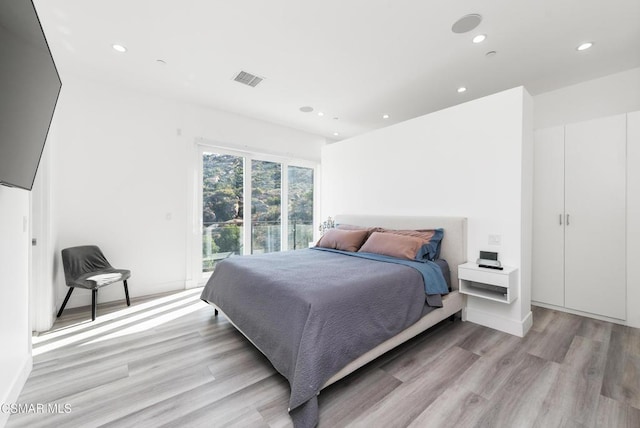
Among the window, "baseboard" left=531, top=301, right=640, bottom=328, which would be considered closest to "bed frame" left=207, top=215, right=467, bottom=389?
"baseboard" left=531, top=301, right=640, bottom=328

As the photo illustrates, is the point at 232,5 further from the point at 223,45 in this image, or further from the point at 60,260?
the point at 60,260

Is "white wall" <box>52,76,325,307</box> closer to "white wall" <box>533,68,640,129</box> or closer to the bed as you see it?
the bed

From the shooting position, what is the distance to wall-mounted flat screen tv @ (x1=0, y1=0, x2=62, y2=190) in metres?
1.06

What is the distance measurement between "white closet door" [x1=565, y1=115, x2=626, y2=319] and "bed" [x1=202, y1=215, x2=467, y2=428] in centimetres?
130

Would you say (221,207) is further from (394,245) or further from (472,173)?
(472,173)

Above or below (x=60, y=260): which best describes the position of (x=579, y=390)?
below

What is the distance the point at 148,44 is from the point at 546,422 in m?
4.18

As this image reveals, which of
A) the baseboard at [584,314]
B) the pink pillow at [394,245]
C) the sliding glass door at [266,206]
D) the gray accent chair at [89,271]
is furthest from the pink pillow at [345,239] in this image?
the gray accent chair at [89,271]

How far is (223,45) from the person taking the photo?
8.43ft

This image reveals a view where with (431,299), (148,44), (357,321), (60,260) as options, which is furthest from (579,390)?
(60,260)

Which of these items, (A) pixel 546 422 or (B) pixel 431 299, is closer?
(A) pixel 546 422

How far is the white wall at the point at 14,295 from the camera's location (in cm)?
157

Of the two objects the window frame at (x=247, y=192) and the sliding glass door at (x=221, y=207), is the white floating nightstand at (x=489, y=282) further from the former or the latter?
the sliding glass door at (x=221, y=207)

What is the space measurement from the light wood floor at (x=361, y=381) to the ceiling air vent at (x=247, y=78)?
9.29 ft
